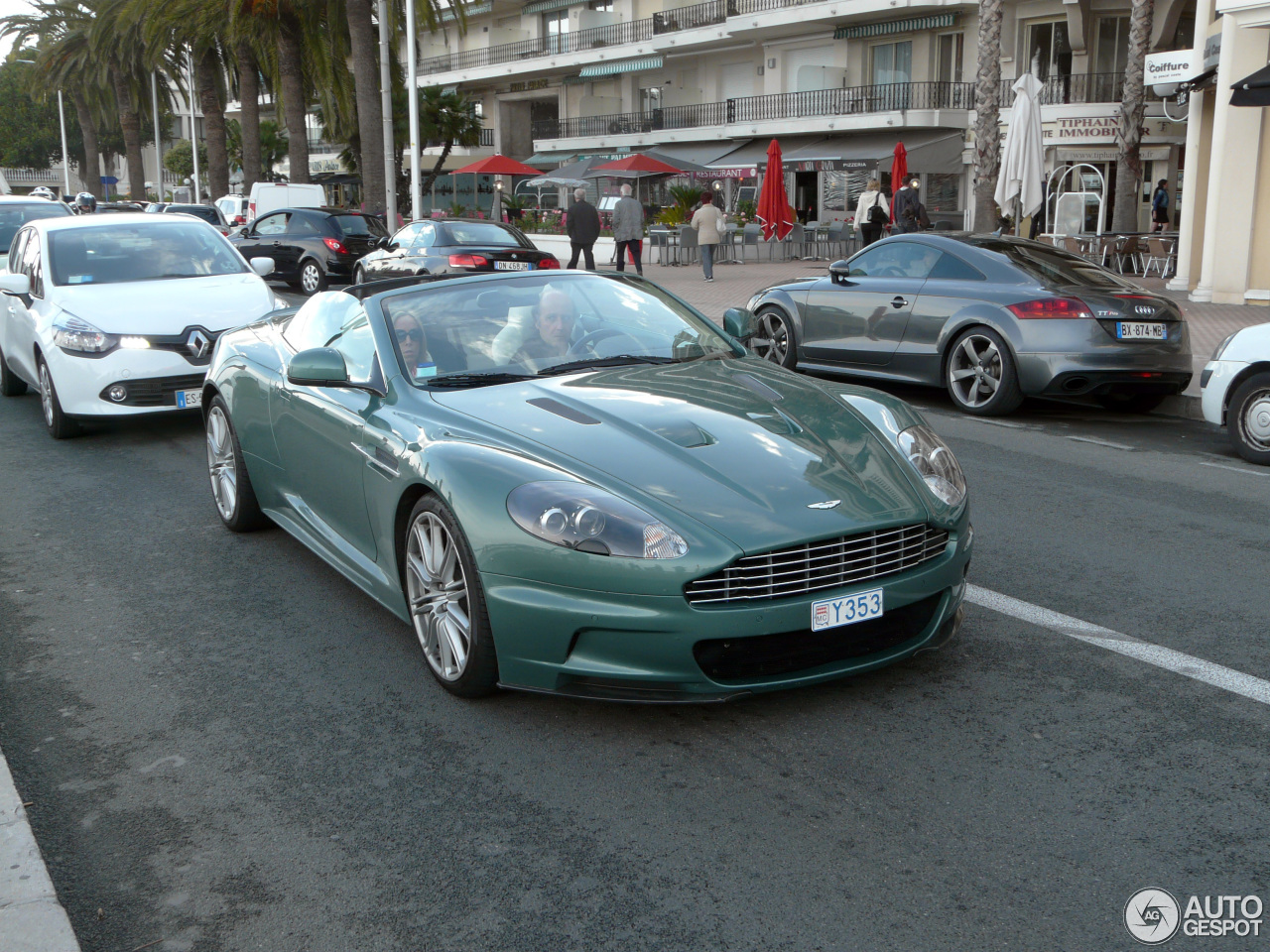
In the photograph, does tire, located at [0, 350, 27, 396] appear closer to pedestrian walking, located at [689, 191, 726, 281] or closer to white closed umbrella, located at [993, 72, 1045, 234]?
white closed umbrella, located at [993, 72, 1045, 234]

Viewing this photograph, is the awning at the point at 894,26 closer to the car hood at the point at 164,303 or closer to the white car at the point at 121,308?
the white car at the point at 121,308

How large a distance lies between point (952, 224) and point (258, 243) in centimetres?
2162

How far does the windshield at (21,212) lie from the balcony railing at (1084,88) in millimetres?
28005

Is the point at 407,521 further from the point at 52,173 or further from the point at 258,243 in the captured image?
the point at 52,173

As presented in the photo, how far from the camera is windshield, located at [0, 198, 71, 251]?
49.4 ft

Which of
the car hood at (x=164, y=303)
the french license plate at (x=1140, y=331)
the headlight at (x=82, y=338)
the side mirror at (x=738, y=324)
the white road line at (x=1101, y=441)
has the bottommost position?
the white road line at (x=1101, y=441)

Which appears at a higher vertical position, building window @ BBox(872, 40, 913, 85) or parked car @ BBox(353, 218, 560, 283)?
building window @ BBox(872, 40, 913, 85)

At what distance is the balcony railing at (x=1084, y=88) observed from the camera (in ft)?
115

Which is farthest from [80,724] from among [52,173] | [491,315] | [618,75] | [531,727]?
[52,173]

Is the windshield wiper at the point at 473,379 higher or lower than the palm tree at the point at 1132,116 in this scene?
lower

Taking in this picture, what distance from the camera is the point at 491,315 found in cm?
514

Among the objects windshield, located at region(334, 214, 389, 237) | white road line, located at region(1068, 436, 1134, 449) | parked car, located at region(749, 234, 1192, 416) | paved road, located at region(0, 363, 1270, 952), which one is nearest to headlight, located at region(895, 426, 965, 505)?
paved road, located at region(0, 363, 1270, 952)

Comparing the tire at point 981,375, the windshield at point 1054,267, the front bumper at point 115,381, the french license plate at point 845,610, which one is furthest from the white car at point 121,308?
the french license plate at point 845,610

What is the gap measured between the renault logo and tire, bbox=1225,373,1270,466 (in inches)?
286
